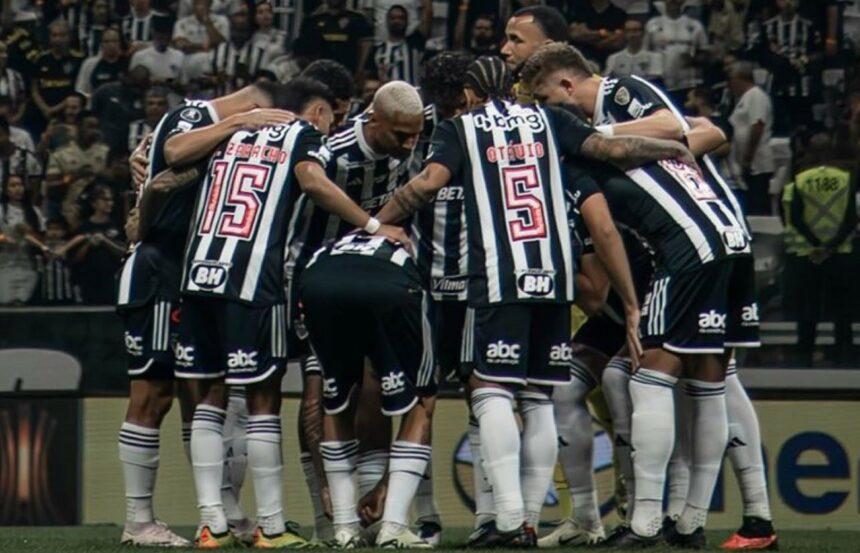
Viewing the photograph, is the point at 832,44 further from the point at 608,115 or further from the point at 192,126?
the point at 192,126

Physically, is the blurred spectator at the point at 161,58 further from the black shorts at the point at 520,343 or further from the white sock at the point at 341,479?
the black shorts at the point at 520,343

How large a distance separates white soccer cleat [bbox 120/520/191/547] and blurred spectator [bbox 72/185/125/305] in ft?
9.90

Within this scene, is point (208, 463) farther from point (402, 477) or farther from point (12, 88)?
point (12, 88)

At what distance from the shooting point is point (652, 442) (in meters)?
6.86

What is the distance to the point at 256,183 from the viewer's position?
7.04 metres

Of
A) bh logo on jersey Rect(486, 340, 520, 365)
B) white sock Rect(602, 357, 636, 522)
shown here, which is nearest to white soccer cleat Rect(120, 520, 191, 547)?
bh logo on jersey Rect(486, 340, 520, 365)

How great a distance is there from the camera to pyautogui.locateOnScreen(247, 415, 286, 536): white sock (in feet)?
22.9

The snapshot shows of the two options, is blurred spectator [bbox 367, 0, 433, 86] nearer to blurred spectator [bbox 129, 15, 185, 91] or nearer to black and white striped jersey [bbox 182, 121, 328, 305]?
blurred spectator [bbox 129, 15, 185, 91]

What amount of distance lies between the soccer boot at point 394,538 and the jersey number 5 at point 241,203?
123 centimetres

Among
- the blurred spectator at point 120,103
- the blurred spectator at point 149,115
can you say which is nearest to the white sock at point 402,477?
the blurred spectator at point 149,115

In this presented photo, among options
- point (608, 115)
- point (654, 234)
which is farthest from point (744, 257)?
point (608, 115)

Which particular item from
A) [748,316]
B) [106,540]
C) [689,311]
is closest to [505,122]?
[689,311]

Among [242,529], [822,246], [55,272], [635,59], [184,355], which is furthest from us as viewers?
A: [635,59]

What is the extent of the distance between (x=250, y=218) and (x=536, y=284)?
113 cm
